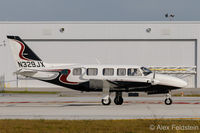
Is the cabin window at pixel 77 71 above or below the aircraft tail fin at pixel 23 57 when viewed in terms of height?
below

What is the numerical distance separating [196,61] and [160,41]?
16.9 ft

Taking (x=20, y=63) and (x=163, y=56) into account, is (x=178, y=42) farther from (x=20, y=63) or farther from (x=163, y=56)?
(x=20, y=63)

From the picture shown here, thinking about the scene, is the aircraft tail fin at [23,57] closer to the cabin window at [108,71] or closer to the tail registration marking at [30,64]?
the tail registration marking at [30,64]

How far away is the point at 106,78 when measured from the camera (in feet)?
81.6

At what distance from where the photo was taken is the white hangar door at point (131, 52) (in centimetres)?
5350

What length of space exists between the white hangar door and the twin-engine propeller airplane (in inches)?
1107

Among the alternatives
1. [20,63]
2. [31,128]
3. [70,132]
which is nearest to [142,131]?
[70,132]

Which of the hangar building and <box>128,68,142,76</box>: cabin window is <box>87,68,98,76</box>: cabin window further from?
the hangar building

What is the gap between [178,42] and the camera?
53.8 m

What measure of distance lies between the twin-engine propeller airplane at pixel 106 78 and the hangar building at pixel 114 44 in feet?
92.2

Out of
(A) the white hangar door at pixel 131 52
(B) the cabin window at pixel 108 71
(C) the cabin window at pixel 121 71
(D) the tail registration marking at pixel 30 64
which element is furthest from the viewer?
(A) the white hangar door at pixel 131 52

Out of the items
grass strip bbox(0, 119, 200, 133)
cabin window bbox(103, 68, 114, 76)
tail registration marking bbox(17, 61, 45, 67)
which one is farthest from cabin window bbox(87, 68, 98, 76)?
grass strip bbox(0, 119, 200, 133)

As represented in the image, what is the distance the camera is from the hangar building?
53281 mm

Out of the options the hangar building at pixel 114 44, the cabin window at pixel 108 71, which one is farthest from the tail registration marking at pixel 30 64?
the hangar building at pixel 114 44
